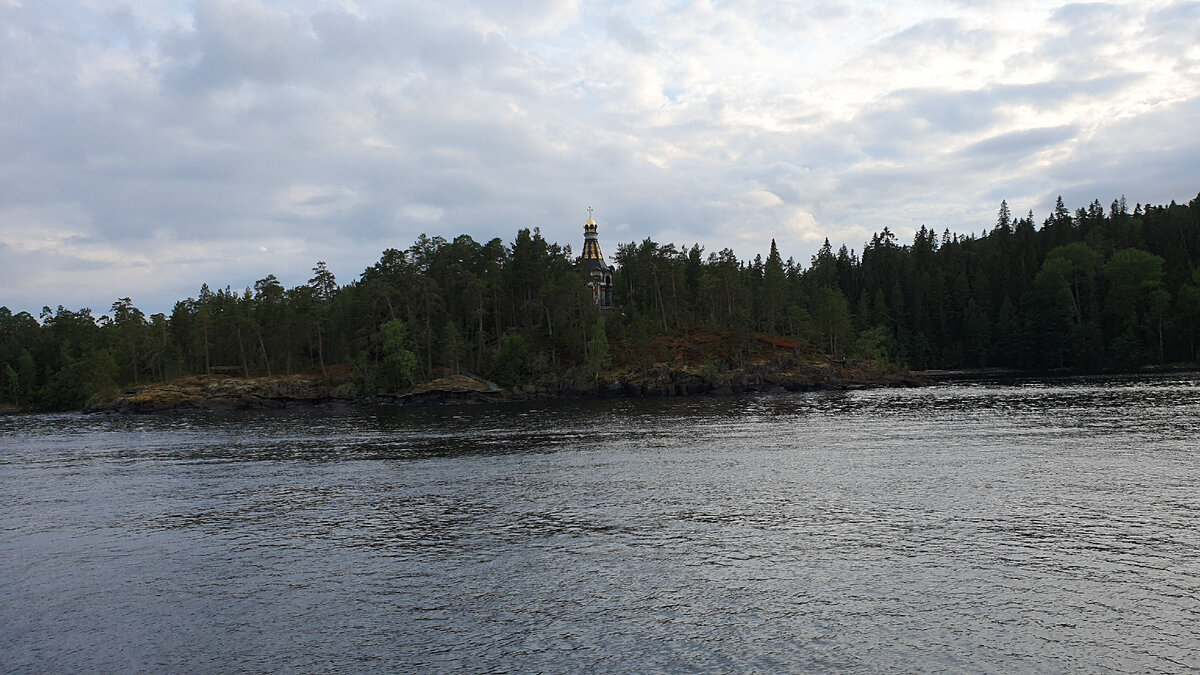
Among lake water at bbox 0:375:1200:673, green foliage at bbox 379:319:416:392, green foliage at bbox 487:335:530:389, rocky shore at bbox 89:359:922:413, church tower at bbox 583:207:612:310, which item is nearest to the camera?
lake water at bbox 0:375:1200:673

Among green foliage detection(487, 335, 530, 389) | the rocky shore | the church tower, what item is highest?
the church tower

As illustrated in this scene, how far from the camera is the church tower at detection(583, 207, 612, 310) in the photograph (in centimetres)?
17762

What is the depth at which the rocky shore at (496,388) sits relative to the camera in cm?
13288

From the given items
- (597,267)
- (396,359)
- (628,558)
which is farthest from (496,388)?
(628,558)

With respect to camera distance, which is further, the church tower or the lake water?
the church tower

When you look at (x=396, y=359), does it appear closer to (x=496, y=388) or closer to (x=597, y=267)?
(x=496, y=388)

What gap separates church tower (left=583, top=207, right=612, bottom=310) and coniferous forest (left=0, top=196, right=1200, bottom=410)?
26.1 feet

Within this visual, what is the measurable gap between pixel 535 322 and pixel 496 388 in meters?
27.8

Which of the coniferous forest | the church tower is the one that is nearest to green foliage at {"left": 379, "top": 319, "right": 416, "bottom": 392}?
the coniferous forest

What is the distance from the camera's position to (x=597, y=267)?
180 m

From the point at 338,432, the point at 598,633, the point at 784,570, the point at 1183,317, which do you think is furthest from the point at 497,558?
the point at 1183,317

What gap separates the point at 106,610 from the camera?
23.6 meters

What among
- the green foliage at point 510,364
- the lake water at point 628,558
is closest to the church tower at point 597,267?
the green foliage at point 510,364

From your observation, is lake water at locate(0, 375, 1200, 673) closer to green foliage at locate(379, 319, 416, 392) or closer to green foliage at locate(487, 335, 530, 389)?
green foliage at locate(379, 319, 416, 392)
